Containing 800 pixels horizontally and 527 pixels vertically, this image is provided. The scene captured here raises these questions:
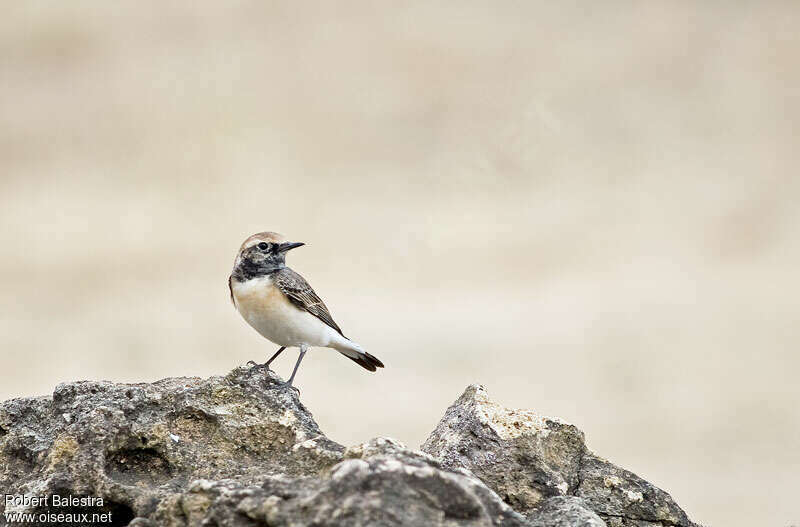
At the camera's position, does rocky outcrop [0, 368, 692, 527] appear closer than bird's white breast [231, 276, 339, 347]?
Yes

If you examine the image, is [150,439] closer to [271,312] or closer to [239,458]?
[239,458]

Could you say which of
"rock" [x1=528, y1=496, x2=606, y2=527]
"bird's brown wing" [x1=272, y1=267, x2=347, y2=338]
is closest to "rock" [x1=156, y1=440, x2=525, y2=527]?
"rock" [x1=528, y1=496, x2=606, y2=527]

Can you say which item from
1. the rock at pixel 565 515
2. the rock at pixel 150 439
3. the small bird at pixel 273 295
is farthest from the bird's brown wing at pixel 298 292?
the rock at pixel 565 515

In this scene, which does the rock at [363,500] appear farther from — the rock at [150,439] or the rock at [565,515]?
the rock at [150,439]

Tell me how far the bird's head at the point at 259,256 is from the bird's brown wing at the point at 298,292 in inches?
3.3

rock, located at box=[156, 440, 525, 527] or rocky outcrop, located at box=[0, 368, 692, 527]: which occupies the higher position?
rocky outcrop, located at box=[0, 368, 692, 527]

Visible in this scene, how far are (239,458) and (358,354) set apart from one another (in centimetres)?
406

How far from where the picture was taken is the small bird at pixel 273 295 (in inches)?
314

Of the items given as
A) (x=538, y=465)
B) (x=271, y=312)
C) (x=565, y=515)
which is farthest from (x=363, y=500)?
(x=271, y=312)

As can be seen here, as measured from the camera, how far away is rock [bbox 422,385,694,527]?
4840 millimetres

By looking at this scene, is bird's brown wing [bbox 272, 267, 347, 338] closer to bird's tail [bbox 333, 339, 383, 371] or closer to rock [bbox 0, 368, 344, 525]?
bird's tail [bbox 333, 339, 383, 371]

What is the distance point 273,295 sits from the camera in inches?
314

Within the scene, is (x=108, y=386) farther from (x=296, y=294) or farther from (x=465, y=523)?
(x=296, y=294)

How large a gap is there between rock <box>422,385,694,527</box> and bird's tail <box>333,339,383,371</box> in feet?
10.8
